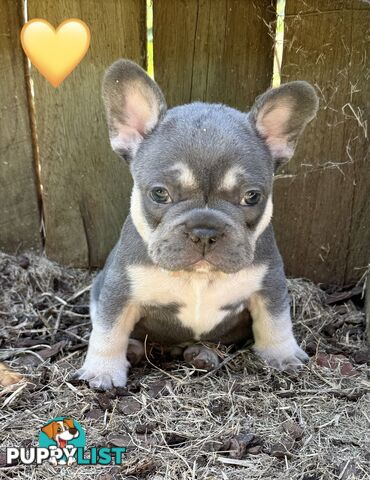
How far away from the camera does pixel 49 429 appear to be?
3654 millimetres

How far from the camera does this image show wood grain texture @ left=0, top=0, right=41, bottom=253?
491cm

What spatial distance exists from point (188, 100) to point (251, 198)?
5.20 feet

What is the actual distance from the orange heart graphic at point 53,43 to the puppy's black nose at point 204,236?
1584 mm

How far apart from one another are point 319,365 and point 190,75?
237cm

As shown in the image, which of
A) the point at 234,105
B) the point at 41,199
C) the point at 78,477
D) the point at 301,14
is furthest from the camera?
the point at 41,199

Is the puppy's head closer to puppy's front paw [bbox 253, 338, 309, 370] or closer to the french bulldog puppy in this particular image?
the french bulldog puppy

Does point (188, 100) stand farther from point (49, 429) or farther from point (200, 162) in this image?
point (49, 429)

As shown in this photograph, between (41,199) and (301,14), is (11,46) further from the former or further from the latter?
(301,14)

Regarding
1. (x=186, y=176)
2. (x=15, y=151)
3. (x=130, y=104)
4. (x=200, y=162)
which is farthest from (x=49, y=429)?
(x=15, y=151)

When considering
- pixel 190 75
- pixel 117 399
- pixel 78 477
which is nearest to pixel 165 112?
pixel 190 75

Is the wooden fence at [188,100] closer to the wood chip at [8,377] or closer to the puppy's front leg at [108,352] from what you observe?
the puppy's front leg at [108,352]

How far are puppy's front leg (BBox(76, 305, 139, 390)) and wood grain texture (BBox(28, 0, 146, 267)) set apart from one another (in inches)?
54.9

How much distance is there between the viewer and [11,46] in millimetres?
4934

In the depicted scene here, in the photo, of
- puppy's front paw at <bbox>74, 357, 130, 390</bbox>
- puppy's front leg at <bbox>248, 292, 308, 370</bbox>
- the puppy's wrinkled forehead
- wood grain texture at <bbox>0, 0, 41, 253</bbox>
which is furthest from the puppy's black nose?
wood grain texture at <bbox>0, 0, 41, 253</bbox>
